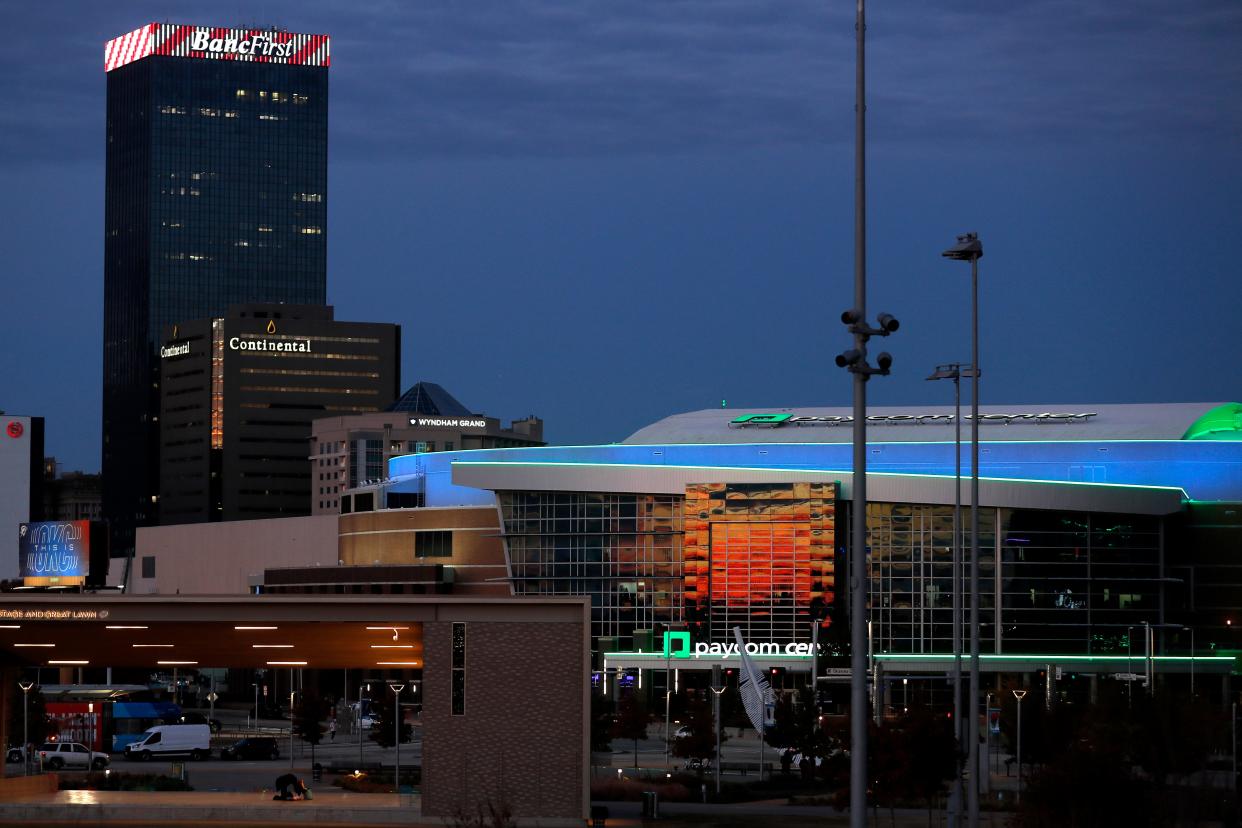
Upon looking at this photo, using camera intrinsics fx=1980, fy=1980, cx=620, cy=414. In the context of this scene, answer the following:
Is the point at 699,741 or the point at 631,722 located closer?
the point at 699,741

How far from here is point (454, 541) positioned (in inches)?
6403

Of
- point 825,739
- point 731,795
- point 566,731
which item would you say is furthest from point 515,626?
point 825,739

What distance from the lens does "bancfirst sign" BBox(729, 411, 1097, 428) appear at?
14488 cm

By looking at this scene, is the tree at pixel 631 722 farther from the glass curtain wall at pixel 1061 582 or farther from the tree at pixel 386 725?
the glass curtain wall at pixel 1061 582

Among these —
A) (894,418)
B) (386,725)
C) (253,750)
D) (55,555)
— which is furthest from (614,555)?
(55,555)

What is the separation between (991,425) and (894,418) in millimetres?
7173

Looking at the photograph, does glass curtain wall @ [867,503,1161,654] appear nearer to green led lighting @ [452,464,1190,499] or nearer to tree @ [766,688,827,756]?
green led lighting @ [452,464,1190,499]

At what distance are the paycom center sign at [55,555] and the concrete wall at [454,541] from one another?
62.3 m

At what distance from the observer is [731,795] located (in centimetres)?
7200

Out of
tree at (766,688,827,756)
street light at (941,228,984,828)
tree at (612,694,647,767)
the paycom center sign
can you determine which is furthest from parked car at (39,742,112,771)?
street light at (941,228,984,828)

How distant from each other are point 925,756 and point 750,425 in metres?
97.6

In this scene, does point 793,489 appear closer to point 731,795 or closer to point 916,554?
point 916,554

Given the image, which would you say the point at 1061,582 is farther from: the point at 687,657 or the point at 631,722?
the point at 631,722

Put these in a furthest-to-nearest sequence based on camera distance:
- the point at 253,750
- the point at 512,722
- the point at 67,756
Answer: the point at 253,750 → the point at 67,756 → the point at 512,722
